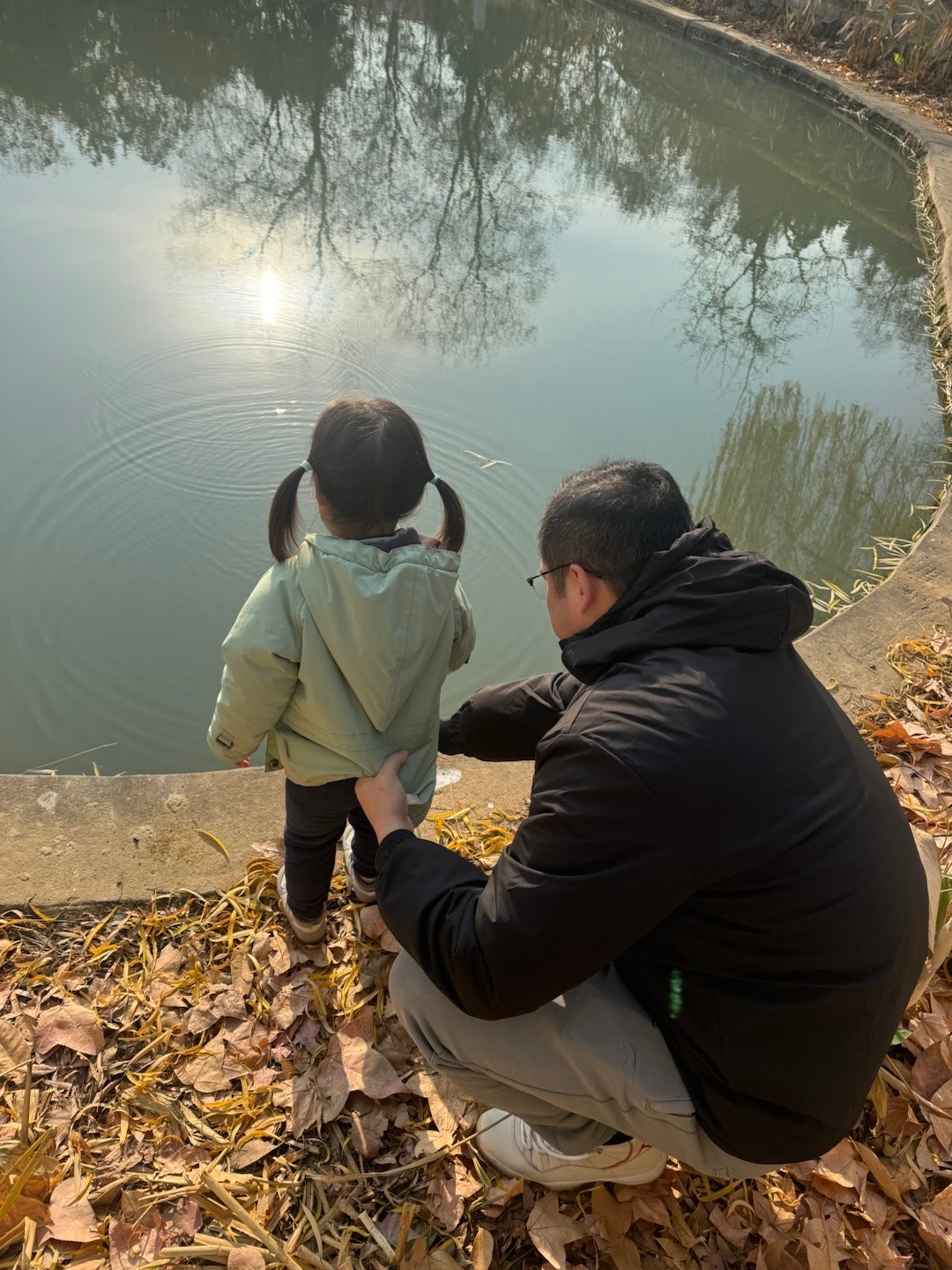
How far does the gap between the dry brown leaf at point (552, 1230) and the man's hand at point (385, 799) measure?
2.30 ft

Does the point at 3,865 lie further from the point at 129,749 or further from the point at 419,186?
the point at 419,186

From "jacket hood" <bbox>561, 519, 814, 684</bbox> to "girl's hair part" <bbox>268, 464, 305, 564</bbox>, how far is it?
0.64 metres

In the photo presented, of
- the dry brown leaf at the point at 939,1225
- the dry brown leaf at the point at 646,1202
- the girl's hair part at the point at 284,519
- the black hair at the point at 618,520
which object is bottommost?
the dry brown leaf at the point at 646,1202

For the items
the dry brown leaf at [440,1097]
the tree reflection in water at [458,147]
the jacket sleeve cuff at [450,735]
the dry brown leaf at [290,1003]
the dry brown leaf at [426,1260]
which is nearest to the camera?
the dry brown leaf at [426,1260]

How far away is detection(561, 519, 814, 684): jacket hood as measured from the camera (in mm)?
1243

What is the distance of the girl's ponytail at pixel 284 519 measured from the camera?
5.39 ft

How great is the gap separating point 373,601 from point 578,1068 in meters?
0.83

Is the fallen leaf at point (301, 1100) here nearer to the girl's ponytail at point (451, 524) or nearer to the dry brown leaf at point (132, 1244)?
the dry brown leaf at point (132, 1244)

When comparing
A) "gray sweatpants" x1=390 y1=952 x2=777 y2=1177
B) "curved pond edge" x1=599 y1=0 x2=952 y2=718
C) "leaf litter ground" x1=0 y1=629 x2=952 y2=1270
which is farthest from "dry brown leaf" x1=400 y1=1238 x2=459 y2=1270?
"curved pond edge" x1=599 y1=0 x2=952 y2=718

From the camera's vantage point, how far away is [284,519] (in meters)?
1.66

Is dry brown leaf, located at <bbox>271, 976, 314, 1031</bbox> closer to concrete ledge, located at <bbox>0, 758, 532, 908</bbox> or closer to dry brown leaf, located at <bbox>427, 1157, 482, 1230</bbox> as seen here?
concrete ledge, located at <bbox>0, 758, 532, 908</bbox>

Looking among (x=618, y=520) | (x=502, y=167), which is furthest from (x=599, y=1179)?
(x=502, y=167)

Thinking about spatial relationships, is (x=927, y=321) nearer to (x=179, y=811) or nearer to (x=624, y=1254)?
(x=179, y=811)

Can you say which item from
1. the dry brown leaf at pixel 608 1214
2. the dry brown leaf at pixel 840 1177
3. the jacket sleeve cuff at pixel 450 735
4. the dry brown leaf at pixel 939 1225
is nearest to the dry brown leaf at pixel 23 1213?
the dry brown leaf at pixel 608 1214
